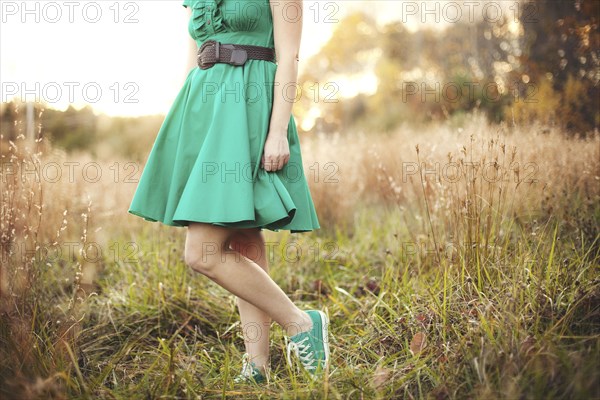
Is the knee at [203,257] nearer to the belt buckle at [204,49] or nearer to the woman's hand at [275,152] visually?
the woman's hand at [275,152]

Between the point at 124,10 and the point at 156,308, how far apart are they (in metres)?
1.81

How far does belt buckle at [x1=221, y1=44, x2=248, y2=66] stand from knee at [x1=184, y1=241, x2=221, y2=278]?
25.8 inches

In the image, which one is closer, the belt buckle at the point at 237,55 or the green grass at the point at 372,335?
the green grass at the point at 372,335

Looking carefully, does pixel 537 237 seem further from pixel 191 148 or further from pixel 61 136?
pixel 61 136

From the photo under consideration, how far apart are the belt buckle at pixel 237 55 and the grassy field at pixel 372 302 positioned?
29.5 inches

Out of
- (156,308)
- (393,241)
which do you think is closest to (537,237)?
(393,241)

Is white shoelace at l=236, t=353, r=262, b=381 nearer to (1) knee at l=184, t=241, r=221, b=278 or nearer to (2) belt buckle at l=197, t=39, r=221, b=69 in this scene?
(1) knee at l=184, t=241, r=221, b=278

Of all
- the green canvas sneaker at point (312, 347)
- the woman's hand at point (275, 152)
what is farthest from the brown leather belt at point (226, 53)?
the green canvas sneaker at point (312, 347)

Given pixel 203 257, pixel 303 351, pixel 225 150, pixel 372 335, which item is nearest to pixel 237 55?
pixel 225 150

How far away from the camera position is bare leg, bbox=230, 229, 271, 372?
1989 mm

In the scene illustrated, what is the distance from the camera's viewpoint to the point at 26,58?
3621 millimetres

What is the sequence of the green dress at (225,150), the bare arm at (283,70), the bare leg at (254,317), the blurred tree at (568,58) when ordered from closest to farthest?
the green dress at (225,150) → the bare arm at (283,70) → the bare leg at (254,317) → the blurred tree at (568,58)

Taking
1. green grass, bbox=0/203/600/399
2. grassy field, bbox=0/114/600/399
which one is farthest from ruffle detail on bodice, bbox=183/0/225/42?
green grass, bbox=0/203/600/399

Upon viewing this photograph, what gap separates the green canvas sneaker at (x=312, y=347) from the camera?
6.21 feet
